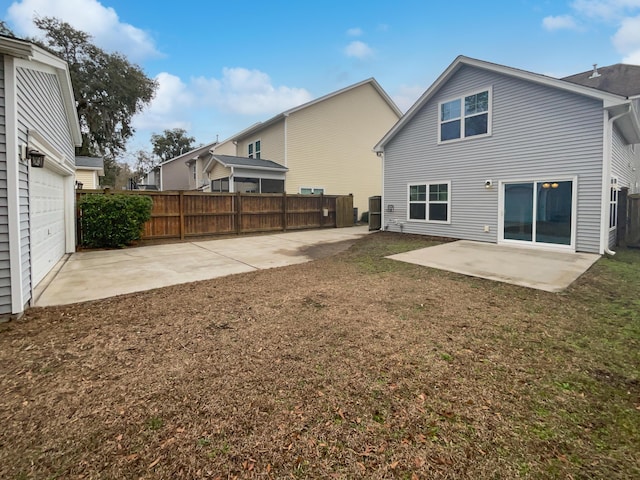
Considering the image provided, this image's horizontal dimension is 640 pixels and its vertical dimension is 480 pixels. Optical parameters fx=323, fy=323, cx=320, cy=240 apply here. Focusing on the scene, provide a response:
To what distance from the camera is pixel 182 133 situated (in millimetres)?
43375

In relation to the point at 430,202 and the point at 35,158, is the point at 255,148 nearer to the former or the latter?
the point at 430,202

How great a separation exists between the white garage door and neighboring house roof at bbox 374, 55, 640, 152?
11.1 metres

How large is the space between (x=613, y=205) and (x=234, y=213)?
1298 centimetres

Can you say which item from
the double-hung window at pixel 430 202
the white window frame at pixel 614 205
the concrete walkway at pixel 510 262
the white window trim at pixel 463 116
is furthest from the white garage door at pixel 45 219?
the white window frame at pixel 614 205

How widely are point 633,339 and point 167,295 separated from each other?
623cm

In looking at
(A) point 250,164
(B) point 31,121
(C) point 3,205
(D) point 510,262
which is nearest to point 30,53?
(B) point 31,121

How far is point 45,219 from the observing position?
21.2 ft

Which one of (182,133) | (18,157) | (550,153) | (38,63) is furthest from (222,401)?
(182,133)

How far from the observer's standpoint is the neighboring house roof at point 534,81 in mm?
7828

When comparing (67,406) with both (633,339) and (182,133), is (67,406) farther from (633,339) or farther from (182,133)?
(182,133)

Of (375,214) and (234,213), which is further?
(375,214)

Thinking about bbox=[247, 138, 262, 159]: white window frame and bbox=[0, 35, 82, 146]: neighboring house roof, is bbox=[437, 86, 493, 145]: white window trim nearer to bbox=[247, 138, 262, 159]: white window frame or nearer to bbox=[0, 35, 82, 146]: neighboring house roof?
bbox=[0, 35, 82, 146]: neighboring house roof

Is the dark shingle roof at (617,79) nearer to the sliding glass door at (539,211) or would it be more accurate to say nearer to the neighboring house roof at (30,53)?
the sliding glass door at (539,211)

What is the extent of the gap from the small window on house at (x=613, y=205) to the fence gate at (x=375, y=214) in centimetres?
779
